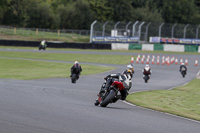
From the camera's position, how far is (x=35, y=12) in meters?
72.9

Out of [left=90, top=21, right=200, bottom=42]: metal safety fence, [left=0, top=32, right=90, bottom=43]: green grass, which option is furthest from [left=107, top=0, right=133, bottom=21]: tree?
[left=90, top=21, right=200, bottom=42]: metal safety fence

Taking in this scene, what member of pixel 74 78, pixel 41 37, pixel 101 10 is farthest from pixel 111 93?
pixel 101 10

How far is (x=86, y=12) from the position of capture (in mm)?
82688

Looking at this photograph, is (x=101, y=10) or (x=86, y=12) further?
(x=101, y=10)

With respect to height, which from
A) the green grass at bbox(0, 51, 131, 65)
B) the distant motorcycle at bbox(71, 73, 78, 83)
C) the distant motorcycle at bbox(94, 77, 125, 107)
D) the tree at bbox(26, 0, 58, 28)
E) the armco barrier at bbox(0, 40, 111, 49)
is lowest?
the green grass at bbox(0, 51, 131, 65)

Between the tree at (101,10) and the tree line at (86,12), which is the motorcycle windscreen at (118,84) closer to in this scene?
the tree line at (86,12)

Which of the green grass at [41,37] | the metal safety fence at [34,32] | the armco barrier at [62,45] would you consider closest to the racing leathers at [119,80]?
the armco barrier at [62,45]

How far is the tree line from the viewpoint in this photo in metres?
73.4

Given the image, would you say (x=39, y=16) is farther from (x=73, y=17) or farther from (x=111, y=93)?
(x=111, y=93)

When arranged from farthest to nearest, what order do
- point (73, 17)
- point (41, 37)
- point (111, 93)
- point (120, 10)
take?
point (120, 10) → point (73, 17) → point (41, 37) → point (111, 93)

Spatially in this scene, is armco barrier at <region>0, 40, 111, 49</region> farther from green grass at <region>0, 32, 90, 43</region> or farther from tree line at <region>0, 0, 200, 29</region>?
tree line at <region>0, 0, 200, 29</region>

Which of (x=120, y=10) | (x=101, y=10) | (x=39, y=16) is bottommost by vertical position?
(x=39, y=16)

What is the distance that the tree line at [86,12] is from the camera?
73.4m

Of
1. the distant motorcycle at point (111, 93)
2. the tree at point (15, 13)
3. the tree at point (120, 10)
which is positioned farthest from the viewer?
the tree at point (120, 10)
